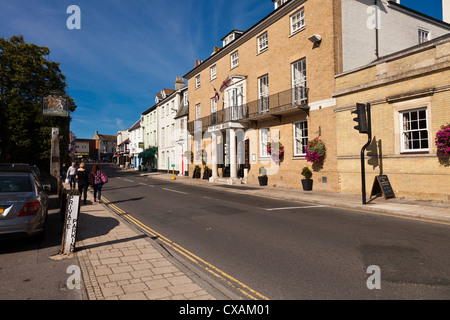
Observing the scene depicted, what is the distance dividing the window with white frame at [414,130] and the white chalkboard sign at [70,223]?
12193 mm

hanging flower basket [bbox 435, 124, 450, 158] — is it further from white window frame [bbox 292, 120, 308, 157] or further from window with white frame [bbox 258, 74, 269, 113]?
window with white frame [bbox 258, 74, 269, 113]

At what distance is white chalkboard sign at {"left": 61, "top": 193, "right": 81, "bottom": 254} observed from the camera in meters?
5.40

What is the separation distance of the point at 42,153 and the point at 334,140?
2081 centimetres

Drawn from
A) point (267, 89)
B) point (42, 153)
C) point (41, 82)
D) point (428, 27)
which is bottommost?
point (42, 153)

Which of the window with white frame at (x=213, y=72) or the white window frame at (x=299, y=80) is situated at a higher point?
the window with white frame at (x=213, y=72)

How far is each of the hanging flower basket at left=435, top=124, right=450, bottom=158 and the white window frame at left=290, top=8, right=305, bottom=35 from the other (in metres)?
9.96

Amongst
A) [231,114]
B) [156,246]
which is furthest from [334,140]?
[156,246]

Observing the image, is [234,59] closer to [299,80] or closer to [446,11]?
[299,80]

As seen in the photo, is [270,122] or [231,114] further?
[231,114]

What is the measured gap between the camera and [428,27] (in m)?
19.6

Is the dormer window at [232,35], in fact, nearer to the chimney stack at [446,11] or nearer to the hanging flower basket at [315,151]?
the hanging flower basket at [315,151]

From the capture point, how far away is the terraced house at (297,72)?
1528 centimetres

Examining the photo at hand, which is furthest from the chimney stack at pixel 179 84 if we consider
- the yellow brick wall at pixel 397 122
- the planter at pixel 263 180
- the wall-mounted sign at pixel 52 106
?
the yellow brick wall at pixel 397 122
